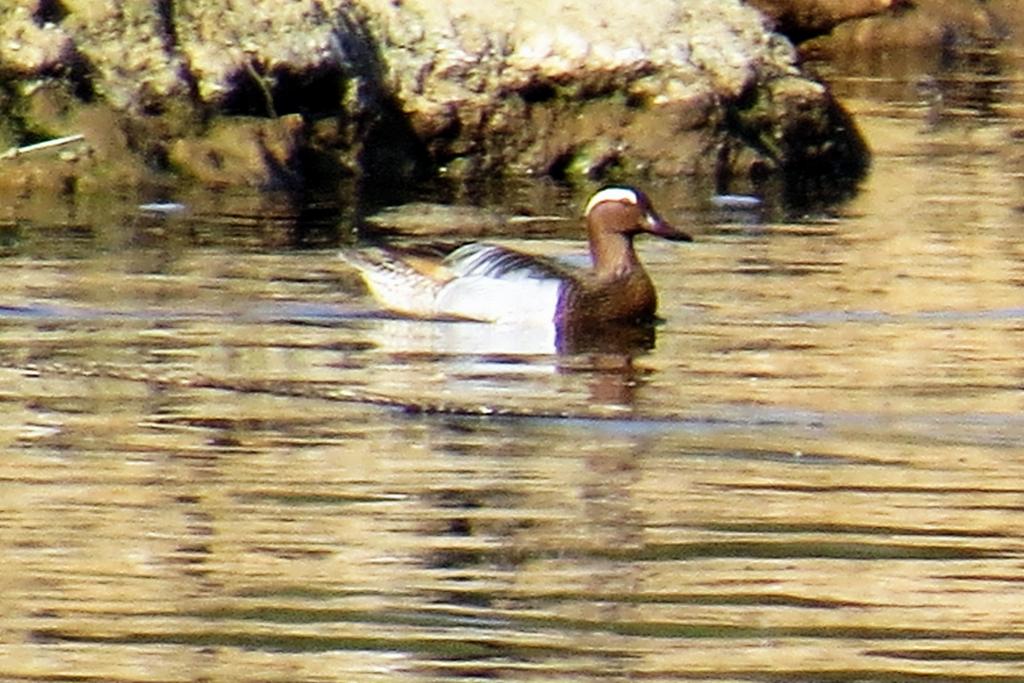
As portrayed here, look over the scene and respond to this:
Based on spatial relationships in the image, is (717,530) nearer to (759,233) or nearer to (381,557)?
(381,557)

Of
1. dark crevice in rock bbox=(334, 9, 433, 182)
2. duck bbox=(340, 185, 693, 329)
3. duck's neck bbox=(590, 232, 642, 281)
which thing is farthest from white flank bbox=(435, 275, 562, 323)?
dark crevice in rock bbox=(334, 9, 433, 182)

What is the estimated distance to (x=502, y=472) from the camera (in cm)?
723

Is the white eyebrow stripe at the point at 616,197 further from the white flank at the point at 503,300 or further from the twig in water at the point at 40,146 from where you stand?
the twig in water at the point at 40,146

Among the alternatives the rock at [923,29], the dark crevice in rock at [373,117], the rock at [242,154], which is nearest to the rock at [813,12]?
the rock at [923,29]

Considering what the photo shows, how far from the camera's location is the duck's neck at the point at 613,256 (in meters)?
11.0

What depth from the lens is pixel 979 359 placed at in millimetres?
9492

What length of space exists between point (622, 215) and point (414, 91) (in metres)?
4.55

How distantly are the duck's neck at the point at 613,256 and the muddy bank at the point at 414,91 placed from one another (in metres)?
3.58

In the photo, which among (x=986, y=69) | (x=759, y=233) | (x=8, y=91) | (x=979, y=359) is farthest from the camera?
(x=986, y=69)

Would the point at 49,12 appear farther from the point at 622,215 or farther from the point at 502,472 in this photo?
the point at 502,472

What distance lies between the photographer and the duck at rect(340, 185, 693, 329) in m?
10.7

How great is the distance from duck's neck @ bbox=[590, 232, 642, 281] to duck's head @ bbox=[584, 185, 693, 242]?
0.8 inches

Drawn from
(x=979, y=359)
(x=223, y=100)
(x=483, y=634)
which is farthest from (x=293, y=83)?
(x=483, y=634)

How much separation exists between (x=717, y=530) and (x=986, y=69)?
658 inches
